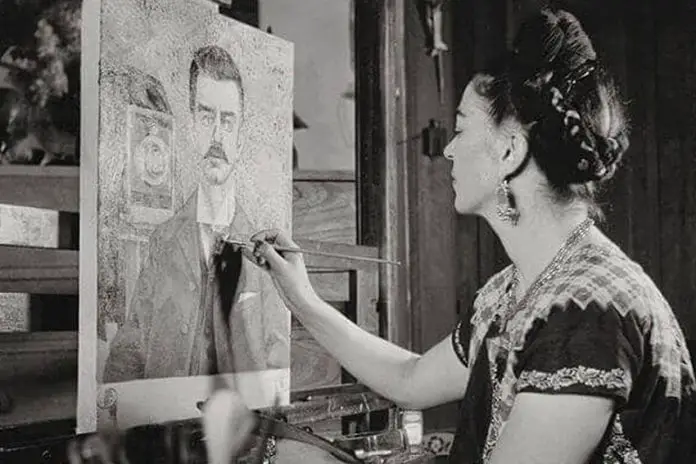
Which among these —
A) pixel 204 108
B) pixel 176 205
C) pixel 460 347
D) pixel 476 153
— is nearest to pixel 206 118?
pixel 204 108

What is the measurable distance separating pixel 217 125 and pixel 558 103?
0.40 metres

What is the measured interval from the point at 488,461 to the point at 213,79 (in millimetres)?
526

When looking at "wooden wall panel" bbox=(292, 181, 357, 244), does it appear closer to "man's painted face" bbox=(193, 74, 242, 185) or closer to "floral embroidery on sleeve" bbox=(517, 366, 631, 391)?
"man's painted face" bbox=(193, 74, 242, 185)

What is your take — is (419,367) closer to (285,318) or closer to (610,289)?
(285,318)

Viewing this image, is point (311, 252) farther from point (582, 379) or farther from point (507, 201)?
point (582, 379)

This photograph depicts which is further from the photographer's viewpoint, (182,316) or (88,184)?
(182,316)

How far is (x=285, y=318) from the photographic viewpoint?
122cm

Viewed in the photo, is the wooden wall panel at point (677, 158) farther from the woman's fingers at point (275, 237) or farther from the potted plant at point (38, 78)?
the potted plant at point (38, 78)

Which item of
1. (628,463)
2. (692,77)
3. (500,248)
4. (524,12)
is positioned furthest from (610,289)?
(692,77)

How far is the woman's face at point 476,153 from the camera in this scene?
1.16 metres

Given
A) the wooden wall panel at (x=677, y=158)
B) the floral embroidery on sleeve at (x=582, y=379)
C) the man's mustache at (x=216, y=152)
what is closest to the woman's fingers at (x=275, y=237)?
the man's mustache at (x=216, y=152)

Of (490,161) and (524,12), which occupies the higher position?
(524,12)

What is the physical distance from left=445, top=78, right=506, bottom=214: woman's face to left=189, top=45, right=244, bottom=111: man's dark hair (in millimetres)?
284

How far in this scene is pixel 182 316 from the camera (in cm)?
102
